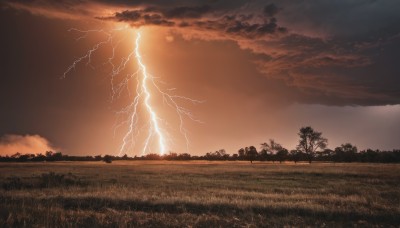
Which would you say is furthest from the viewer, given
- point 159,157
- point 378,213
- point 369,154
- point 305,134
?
point 159,157

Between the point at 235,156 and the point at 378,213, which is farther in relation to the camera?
the point at 235,156

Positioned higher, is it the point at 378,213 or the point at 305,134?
the point at 305,134

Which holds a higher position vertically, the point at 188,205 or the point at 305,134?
the point at 305,134

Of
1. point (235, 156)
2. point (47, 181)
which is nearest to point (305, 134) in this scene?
point (235, 156)

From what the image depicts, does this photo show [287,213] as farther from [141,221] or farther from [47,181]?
[47,181]

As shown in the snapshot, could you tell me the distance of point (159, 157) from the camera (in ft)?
529

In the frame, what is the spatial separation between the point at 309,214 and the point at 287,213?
86cm

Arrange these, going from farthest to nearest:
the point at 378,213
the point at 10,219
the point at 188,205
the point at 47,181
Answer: the point at 47,181, the point at 188,205, the point at 378,213, the point at 10,219

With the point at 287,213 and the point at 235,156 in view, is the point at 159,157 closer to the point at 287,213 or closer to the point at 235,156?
the point at 235,156

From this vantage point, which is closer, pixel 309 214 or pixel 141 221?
pixel 141 221

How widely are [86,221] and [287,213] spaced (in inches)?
309

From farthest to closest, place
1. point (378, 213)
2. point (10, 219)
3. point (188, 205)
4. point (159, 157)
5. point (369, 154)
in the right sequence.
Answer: point (159, 157)
point (369, 154)
point (188, 205)
point (378, 213)
point (10, 219)

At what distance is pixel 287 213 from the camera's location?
15.8m

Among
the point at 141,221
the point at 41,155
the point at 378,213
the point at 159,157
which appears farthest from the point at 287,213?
the point at 159,157
